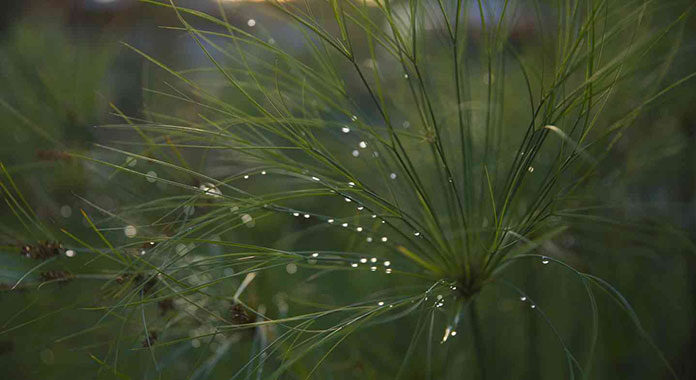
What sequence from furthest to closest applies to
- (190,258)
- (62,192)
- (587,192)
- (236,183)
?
(236,183)
(62,192)
(587,192)
(190,258)

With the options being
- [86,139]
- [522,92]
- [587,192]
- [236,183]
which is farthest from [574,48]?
[236,183]

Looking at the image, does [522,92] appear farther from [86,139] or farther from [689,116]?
[86,139]

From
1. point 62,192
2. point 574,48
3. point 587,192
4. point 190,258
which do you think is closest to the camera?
point 574,48

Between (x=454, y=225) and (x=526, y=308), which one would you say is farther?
(x=526, y=308)

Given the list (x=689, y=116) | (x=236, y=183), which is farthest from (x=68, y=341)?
(x=689, y=116)

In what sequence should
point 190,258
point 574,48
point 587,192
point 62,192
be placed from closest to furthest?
point 574,48
point 190,258
point 587,192
point 62,192

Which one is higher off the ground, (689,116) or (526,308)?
(689,116)


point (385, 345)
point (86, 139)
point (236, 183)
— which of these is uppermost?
point (86, 139)

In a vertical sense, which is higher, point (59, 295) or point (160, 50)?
point (160, 50)

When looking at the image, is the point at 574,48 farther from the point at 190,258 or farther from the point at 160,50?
the point at 160,50
